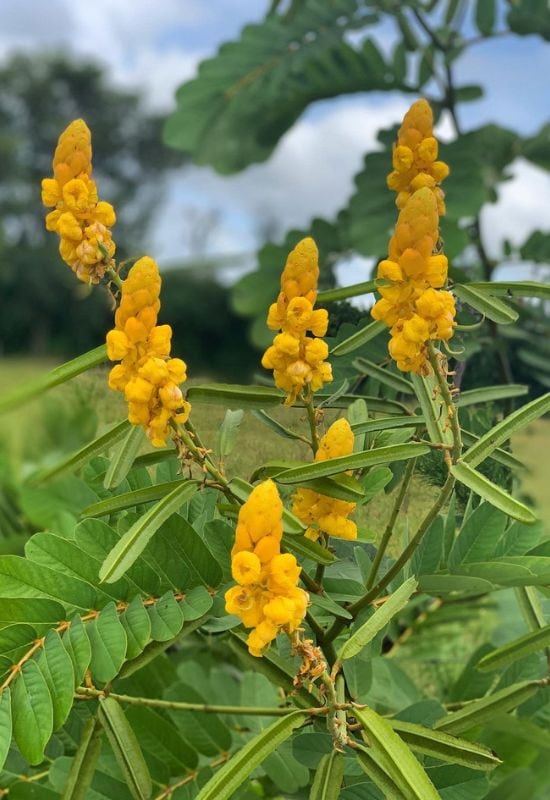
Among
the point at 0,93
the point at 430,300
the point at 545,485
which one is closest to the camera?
the point at 430,300

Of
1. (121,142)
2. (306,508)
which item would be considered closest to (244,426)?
(306,508)

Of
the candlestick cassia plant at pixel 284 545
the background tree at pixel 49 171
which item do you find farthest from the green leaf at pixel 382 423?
the background tree at pixel 49 171

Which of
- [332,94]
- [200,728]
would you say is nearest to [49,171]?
[332,94]

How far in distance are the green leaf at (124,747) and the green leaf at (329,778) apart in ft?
0.23

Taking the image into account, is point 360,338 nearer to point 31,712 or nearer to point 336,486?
point 336,486

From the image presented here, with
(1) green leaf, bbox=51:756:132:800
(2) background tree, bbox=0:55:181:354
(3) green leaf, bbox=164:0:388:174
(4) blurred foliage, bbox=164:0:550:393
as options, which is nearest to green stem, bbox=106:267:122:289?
(1) green leaf, bbox=51:756:132:800

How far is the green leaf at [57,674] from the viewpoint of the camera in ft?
1.01

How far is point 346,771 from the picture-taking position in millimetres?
355

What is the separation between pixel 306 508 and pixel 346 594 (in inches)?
1.7

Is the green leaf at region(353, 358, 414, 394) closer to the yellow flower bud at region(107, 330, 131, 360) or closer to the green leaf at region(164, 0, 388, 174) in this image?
the yellow flower bud at region(107, 330, 131, 360)

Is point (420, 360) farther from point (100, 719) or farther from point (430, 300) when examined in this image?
point (100, 719)

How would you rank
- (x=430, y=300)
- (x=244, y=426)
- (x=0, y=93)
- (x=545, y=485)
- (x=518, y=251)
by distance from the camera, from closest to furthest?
(x=430, y=300) → (x=244, y=426) → (x=545, y=485) → (x=518, y=251) → (x=0, y=93)

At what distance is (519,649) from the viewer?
32 centimetres

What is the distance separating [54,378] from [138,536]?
64mm
